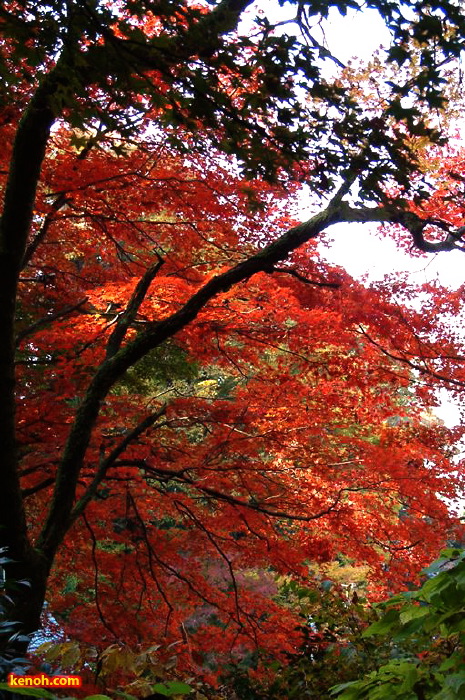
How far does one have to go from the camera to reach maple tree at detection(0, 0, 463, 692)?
2881 mm

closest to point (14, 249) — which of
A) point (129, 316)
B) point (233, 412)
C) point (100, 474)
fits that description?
point (129, 316)

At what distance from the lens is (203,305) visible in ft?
14.6

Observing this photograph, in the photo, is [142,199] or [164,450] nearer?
[142,199]

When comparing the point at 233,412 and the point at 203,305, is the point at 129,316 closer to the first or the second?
the point at 203,305

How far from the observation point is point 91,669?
3.10 metres

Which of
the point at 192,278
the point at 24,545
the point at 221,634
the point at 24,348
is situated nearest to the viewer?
the point at 24,545

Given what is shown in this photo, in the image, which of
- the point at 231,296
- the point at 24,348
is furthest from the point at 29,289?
the point at 231,296

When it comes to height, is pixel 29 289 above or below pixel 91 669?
above

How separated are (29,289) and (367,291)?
208 inches

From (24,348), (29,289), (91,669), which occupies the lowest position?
(91,669)

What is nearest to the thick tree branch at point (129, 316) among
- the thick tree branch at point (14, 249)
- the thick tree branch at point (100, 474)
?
the thick tree branch at point (100, 474)

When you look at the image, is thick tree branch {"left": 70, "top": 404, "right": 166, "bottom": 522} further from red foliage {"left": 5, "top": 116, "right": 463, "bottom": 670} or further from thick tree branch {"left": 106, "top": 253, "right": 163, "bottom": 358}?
thick tree branch {"left": 106, "top": 253, "right": 163, "bottom": 358}

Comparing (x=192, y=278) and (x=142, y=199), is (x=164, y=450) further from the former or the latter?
(x=142, y=199)

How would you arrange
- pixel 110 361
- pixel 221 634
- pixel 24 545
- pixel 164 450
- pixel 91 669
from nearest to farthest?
1. pixel 91 669
2. pixel 24 545
3. pixel 110 361
4. pixel 221 634
5. pixel 164 450
